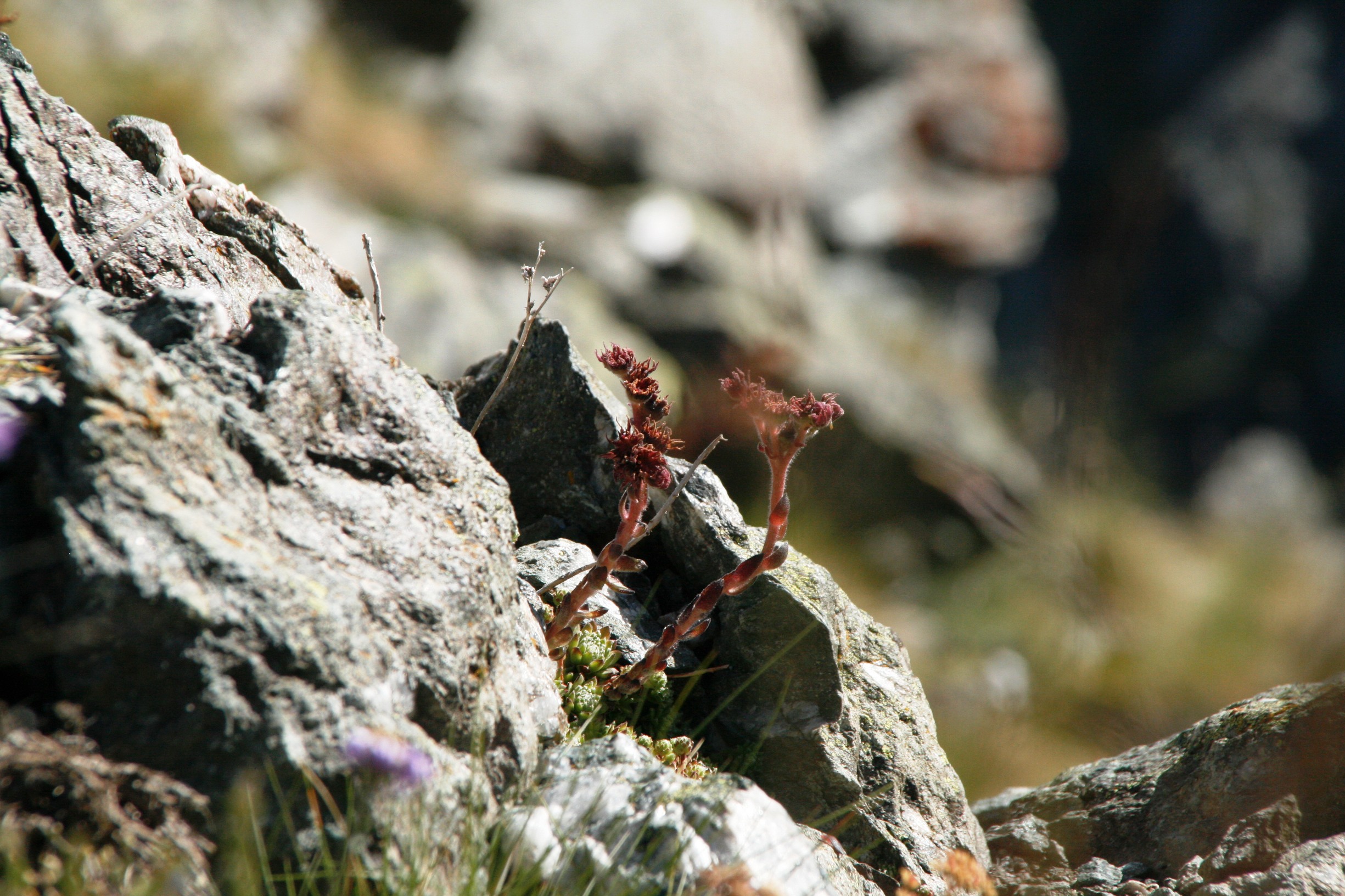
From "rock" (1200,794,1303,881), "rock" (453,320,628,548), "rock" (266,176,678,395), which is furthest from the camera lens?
"rock" (266,176,678,395)

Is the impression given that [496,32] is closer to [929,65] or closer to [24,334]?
[929,65]

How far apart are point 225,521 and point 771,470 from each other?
1458mm

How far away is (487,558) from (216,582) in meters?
0.73

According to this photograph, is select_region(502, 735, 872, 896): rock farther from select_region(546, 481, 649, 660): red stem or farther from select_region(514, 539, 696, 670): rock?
select_region(514, 539, 696, 670): rock

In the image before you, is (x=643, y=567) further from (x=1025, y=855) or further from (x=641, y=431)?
(x=1025, y=855)

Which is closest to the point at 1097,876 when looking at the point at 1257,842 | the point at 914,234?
the point at 1257,842

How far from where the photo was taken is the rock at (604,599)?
317cm

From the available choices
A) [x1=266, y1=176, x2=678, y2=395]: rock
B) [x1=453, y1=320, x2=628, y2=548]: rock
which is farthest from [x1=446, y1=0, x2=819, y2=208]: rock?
[x1=453, y1=320, x2=628, y2=548]: rock

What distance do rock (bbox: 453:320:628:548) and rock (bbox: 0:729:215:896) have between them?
180 cm

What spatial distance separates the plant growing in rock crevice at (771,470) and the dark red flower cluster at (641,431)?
0.73 feet

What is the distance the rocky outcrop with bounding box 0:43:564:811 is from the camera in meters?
1.91

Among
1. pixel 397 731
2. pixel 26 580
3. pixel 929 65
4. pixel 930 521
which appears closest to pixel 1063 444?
pixel 397 731

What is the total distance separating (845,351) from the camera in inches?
542

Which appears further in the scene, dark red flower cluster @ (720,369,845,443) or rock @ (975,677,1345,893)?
rock @ (975,677,1345,893)
